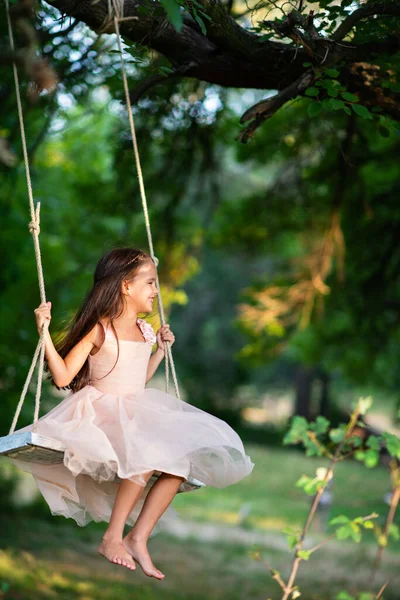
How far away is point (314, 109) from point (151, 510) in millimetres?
1945

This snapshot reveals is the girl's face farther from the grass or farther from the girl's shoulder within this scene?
the grass

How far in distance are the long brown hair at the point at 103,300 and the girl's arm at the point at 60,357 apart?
0.04 meters

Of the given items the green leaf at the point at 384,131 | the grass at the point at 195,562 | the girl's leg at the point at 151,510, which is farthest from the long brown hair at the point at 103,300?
the grass at the point at 195,562

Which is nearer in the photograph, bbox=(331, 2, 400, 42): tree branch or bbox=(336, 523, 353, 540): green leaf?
bbox=(331, 2, 400, 42): tree branch

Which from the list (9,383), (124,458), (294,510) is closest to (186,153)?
(9,383)

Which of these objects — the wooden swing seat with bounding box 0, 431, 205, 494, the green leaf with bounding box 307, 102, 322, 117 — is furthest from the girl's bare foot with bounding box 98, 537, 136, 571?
the green leaf with bounding box 307, 102, 322, 117

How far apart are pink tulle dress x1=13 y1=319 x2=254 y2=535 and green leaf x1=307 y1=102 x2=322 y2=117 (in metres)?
1.29

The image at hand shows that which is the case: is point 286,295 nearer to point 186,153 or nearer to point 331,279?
point 331,279

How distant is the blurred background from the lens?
274 inches

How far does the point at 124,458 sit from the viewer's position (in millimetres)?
3381

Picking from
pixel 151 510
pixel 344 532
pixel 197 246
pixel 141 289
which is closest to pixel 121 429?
pixel 151 510

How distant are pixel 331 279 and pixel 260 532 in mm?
4137

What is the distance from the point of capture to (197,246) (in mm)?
11109

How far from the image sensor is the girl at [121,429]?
339 centimetres
